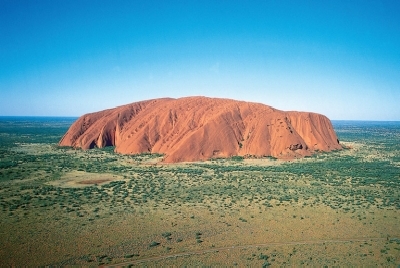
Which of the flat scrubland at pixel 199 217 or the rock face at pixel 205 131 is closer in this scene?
the flat scrubland at pixel 199 217

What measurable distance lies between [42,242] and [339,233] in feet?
59.5

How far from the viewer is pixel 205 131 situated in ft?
166

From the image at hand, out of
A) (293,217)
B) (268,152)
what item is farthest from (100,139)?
(293,217)

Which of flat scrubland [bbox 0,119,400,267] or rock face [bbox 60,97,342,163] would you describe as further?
rock face [bbox 60,97,342,163]

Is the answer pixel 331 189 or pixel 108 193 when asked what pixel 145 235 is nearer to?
pixel 108 193

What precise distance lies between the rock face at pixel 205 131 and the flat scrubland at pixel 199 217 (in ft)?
42.1

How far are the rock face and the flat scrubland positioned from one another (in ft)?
42.1

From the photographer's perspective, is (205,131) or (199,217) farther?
(205,131)

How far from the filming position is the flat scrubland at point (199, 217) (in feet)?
49.0

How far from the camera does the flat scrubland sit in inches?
588

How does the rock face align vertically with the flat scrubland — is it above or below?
above

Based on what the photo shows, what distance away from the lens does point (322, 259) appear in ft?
48.0

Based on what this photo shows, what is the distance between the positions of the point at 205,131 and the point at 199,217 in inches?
1221

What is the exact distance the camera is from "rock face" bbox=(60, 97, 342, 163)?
49.5 meters
